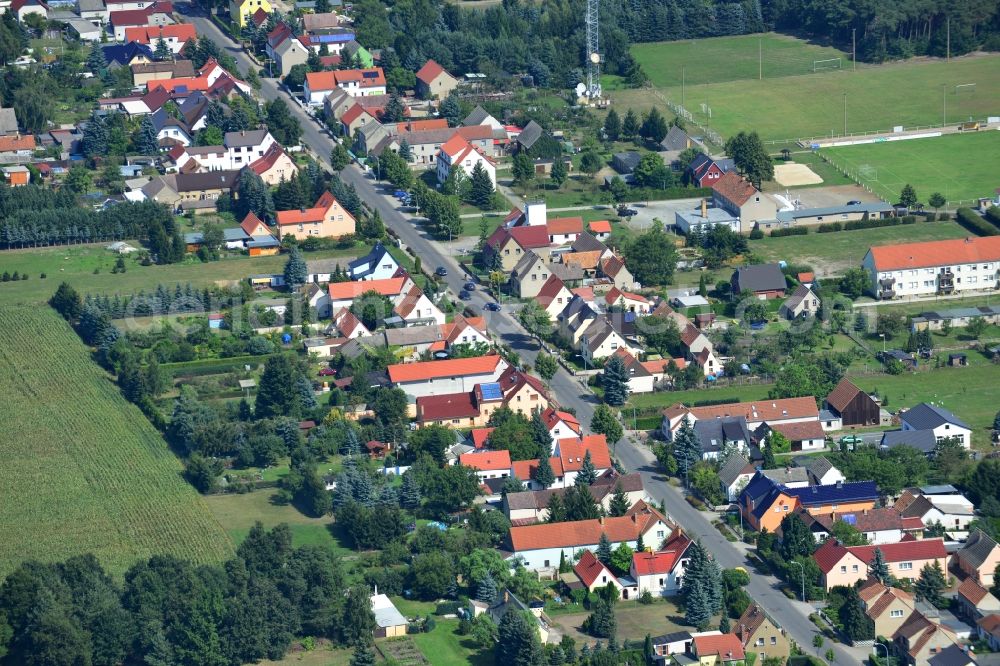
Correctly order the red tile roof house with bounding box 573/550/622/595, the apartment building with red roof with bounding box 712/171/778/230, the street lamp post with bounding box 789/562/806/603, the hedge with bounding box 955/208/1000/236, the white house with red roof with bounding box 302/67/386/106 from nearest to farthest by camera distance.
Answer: the street lamp post with bounding box 789/562/806/603
the red tile roof house with bounding box 573/550/622/595
the hedge with bounding box 955/208/1000/236
the apartment building with red roof with bounding box 712/171/778/230
the white house with red roof with bounding box 302/67/386/106

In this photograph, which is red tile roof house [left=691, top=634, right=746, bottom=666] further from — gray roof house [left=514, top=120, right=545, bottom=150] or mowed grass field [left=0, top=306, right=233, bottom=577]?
gray roof house [left=514, top=120, right=545, bottom=150]

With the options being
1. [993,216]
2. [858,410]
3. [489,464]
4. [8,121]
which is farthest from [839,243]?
[8,121]

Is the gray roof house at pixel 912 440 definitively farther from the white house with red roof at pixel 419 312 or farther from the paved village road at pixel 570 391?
the white house with red roof at pixel 419 312

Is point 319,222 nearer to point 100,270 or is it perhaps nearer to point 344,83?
point 100,270

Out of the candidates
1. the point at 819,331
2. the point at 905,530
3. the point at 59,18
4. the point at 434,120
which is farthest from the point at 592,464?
the point at 59,18

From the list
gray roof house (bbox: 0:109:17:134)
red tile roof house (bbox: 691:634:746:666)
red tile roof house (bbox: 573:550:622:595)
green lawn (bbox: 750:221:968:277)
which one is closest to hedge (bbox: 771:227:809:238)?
green lawn (bbox: 750:221:968:277)

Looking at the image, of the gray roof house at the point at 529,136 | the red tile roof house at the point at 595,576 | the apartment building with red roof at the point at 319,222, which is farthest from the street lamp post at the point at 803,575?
Result: the gray roof house at the point at 529,136
